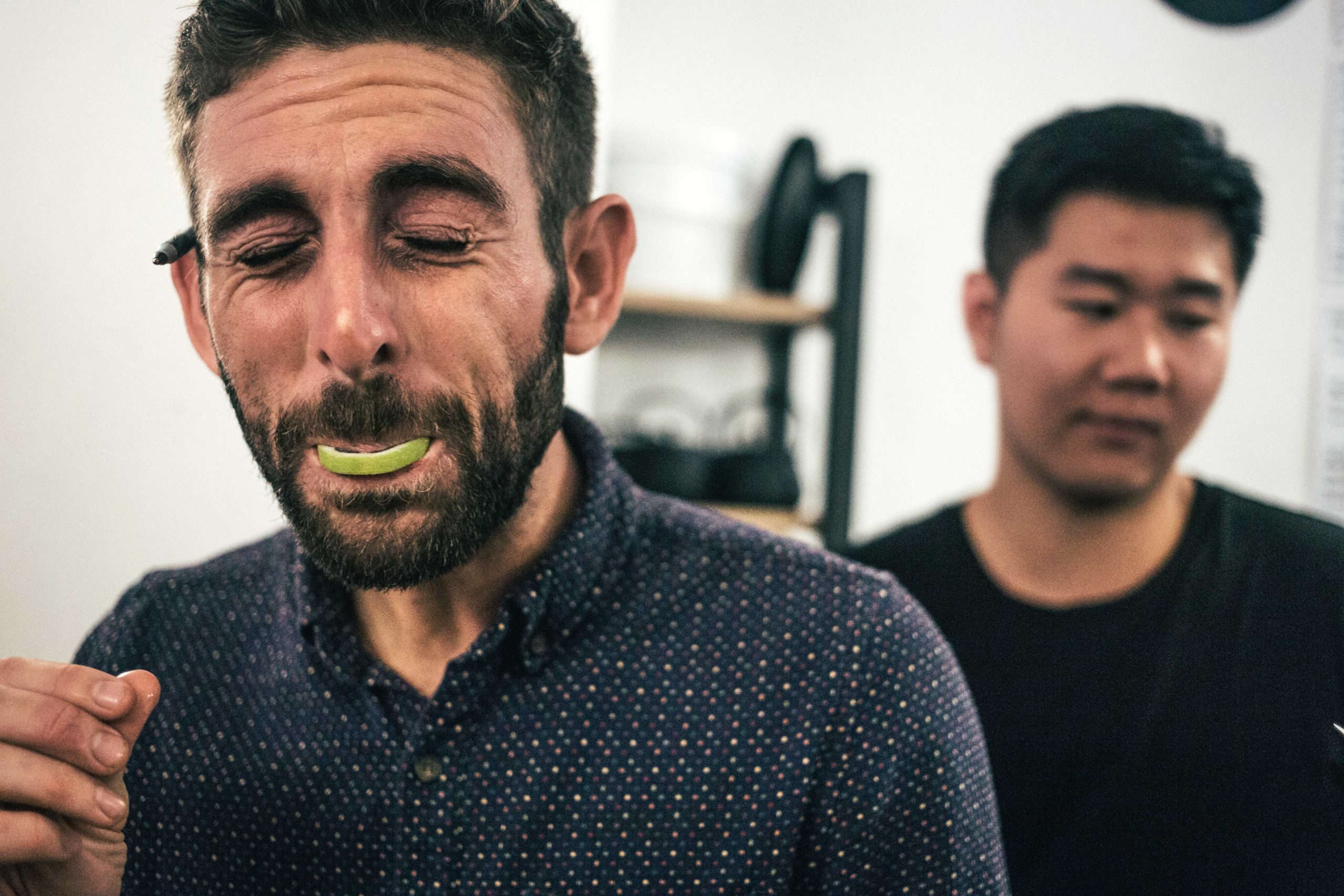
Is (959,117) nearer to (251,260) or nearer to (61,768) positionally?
(251,260)

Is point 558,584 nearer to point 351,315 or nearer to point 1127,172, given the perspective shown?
point 351,315

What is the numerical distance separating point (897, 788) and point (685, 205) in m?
1.14

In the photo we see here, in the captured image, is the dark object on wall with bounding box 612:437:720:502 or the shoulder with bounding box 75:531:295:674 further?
the dark object on wall with bounding box 612:437:720:502

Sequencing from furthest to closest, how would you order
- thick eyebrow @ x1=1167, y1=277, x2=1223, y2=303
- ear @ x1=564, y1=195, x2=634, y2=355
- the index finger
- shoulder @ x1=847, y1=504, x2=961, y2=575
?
shoulder @ x1=847, y1=504, x2=961, y2=575 < thick eyebrow @ x1=1167, y1=277, x2=1223, y2=303 < ear @ x1=564, y1=195, x2=634, y2=355 < the index finger

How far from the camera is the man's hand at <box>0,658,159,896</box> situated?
0.47 meters

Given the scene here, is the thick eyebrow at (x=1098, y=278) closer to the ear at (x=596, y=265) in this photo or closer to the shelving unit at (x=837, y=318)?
the ear at (x=596, y=265)

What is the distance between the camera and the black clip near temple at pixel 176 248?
1.80ft

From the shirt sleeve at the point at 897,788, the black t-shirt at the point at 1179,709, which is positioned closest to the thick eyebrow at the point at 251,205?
the shirt sleeve at the point at 897,788

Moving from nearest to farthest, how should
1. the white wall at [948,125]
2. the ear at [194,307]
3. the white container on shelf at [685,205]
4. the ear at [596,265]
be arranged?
1. the ear at [194,307]
2. the ear at [596,265]
3. the white container on shelf at [685,205]
4. the white wall at [948,125]

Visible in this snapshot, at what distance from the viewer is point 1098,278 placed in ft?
3.09

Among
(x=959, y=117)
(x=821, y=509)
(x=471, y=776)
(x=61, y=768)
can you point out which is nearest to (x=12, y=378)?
(x=61, y=768)

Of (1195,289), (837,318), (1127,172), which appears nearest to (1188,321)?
(1195,289)

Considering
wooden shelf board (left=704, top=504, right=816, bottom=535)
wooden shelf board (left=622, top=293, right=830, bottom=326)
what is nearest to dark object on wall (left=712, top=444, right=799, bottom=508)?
wooden shelf board (left=704, top=504, right=816, bottom=535)

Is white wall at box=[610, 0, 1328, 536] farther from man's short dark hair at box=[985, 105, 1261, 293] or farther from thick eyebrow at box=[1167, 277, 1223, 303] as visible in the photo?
thick eyebrow at box=[1167, 277, 1223, 303]
